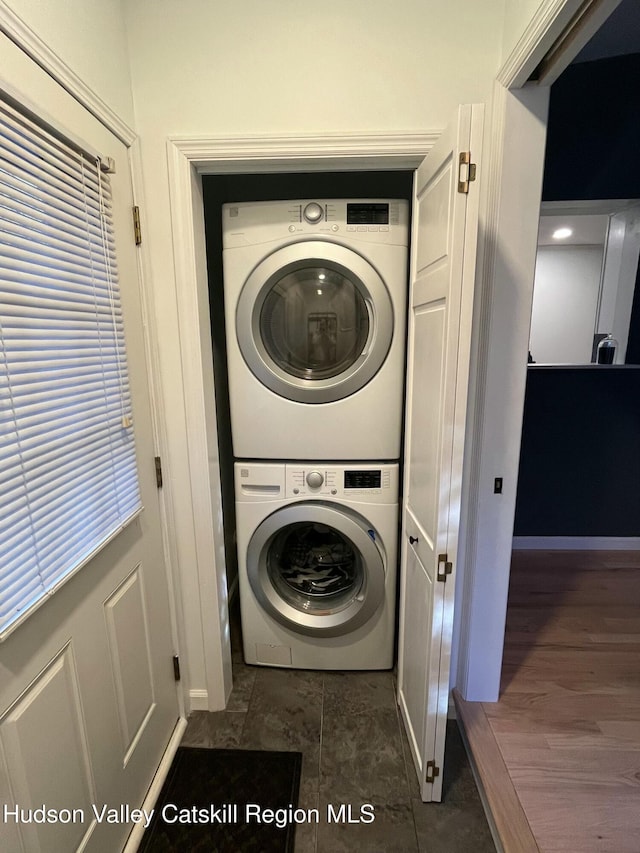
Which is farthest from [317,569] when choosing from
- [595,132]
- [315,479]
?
[595,132]

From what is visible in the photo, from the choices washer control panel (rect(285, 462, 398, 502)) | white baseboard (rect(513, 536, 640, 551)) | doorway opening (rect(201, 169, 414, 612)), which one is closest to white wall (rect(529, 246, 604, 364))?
white baseboard (rect(513, 536, 640, 551))

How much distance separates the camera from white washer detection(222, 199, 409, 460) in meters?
1.50

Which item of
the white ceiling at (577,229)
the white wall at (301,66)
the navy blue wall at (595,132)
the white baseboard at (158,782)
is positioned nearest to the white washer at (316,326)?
the white wall at (301,66)

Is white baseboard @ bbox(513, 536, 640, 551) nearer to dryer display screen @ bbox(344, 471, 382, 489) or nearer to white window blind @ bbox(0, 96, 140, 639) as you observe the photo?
dryer display screen @ bbox(344, 471, 382, 489)

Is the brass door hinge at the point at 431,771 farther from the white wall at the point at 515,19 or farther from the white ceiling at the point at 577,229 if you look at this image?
the white ceiling at the point at 577,229

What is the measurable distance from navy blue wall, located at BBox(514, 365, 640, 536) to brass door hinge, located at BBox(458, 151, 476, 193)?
192 cm

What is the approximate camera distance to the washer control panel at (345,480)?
166cm

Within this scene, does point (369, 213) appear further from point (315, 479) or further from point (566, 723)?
point (566, 723)

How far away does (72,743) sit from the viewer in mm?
A: 1005

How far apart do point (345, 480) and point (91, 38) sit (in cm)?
149

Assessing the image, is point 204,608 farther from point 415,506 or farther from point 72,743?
point 415,506

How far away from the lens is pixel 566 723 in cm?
156

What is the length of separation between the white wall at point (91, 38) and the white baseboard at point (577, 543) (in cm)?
301

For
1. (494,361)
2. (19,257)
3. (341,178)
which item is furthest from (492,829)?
(341,178)
